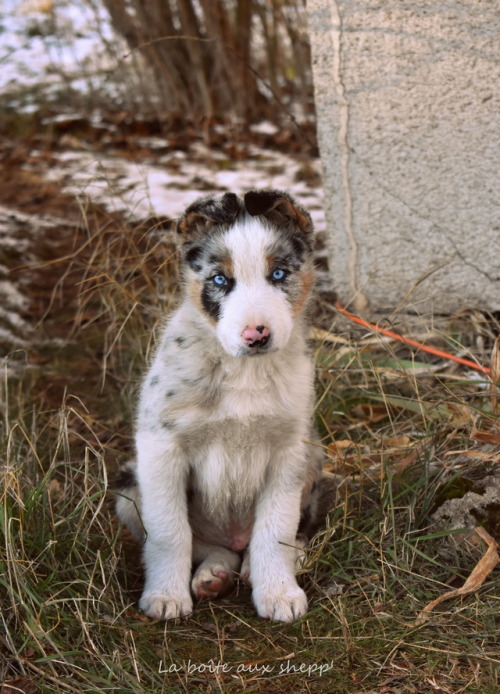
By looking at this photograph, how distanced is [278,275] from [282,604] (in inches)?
56.9

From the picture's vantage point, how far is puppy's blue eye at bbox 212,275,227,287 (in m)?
3.66

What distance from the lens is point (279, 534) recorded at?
156 inches

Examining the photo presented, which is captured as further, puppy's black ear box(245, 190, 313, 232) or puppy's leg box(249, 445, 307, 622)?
puppy's leg box(249, 445, 307, 622)

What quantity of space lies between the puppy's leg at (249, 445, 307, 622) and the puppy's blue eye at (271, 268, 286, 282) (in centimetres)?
81

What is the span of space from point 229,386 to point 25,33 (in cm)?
1107

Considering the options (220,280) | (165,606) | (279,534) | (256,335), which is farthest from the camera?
(279,534)

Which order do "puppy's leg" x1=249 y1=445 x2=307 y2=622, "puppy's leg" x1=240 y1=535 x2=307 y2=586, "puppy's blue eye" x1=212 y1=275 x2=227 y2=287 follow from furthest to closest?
"puppy's leg" x1=240 y1=535 x2=307 y2=586 < "puppy's leg" x1=249 y1=445 x2=307 y2=622 < "puppy's blue eye" x1=212 y1=275 x2=227 y2=287

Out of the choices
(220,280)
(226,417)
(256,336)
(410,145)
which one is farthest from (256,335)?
(410,145)

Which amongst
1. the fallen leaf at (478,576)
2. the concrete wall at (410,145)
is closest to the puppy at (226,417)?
the fallen leaf at (478,576)

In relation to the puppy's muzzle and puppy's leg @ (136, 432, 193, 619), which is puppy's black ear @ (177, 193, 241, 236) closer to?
the puppy's muzzle

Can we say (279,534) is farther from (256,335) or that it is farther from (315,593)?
(256,335)

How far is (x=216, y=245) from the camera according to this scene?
3742mm

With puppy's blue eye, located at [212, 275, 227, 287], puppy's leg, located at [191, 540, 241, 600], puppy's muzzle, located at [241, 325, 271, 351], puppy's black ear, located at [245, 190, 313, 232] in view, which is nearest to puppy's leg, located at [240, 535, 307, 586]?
puppy's leg, located at [191, 540, 241, 600]

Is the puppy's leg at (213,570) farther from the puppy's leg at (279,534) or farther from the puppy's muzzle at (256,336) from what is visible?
the puppy's muzzle at (256,336)
